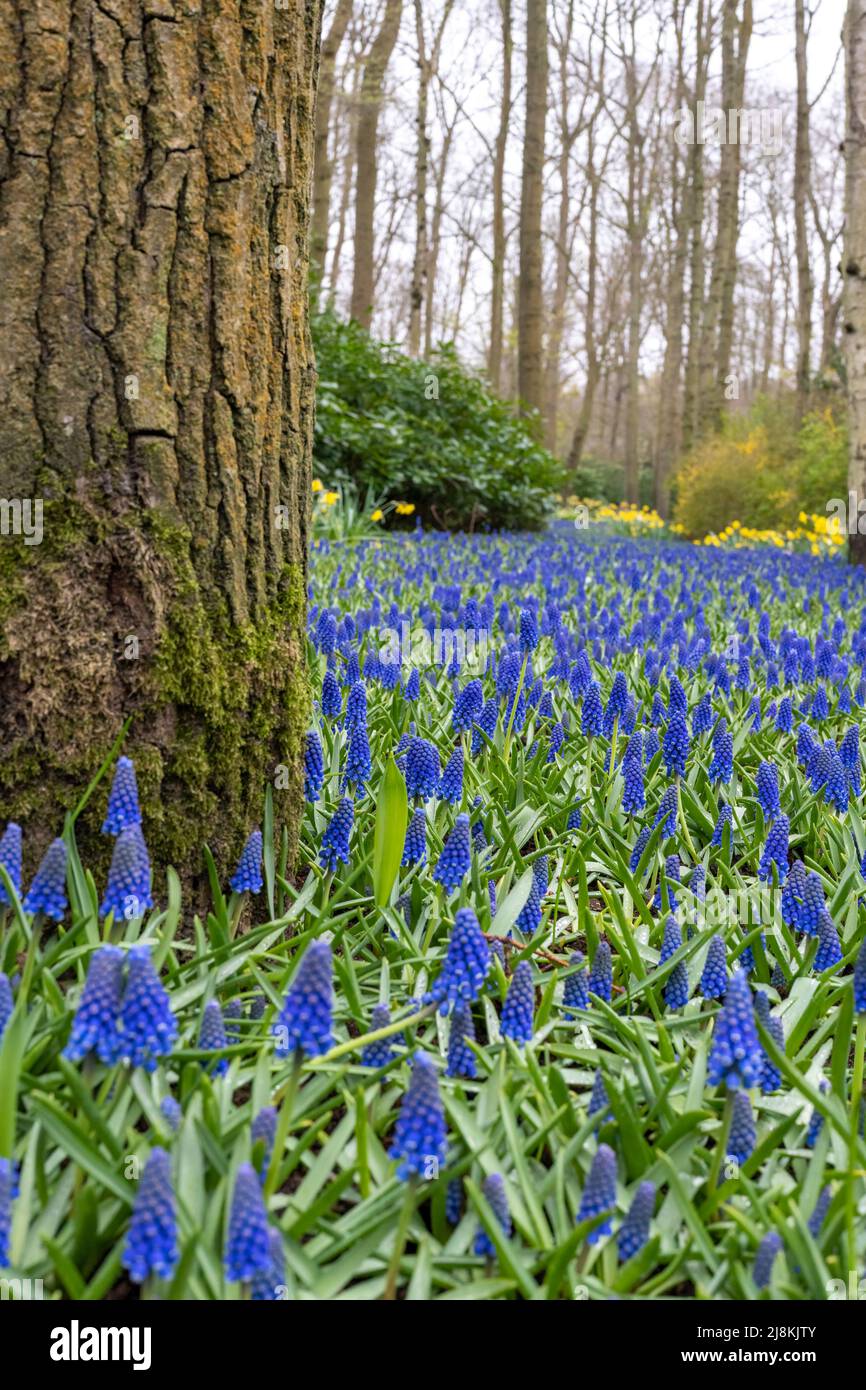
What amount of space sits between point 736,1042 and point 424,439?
469 inches

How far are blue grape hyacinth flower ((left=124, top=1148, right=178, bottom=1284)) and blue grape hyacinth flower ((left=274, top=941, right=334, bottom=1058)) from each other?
23 centimetres

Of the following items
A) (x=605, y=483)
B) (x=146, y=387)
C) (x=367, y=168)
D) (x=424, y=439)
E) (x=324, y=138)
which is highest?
(x=367, y=168)

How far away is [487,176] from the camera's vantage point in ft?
103

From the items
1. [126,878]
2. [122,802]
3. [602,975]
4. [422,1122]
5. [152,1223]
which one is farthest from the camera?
[602,975]

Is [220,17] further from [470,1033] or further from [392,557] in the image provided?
[392,557]

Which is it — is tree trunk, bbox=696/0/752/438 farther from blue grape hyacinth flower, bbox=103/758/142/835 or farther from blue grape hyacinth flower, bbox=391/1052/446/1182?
blue grape hyacinth flower, bbox=391/1052/446/1182

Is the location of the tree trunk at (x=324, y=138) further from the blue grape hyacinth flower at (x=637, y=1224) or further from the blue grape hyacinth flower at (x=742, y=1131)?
the blue grape hyacinth flower at (x=637, y=1224)

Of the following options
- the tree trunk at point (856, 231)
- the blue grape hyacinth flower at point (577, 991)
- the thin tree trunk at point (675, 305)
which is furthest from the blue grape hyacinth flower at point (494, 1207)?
the thin tree trunk at point (675, 305)

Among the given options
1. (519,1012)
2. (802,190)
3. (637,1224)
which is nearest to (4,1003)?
(519,1012)

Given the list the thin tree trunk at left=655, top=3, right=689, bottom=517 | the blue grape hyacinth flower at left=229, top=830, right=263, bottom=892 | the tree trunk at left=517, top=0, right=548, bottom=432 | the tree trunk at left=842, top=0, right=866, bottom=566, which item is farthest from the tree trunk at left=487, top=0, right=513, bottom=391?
the blue grape hyacinth flower at left=229, top=830, right=263, bottom=892

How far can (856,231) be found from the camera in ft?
30.5

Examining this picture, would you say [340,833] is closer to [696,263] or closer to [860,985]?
[860,985]

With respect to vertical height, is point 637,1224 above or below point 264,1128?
below

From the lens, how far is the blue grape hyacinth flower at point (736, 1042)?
1416mm
